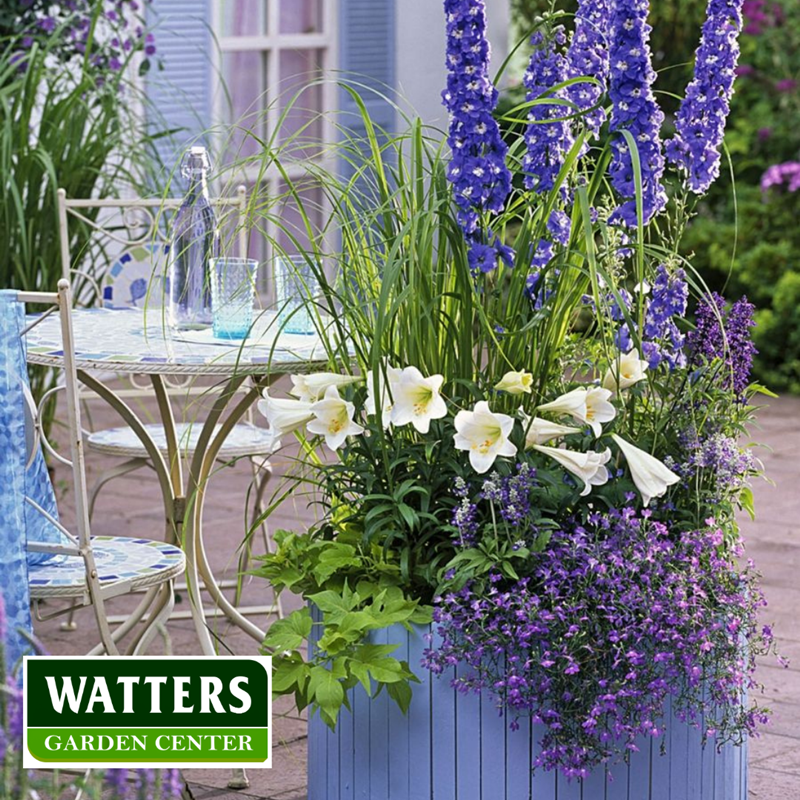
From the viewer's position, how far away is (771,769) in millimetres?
3109

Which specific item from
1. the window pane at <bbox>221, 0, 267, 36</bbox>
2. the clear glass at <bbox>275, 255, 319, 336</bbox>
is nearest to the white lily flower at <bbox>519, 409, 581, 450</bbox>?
the clear glass at <bbox>275, 255, 319, 336</bbox>

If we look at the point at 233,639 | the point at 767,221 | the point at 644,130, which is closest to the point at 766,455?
the point at 767,221

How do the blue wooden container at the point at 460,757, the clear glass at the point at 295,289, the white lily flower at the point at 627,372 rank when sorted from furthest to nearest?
1. the clear glass at the point at 295,289
2. the white lily flower at the point at 627,372
3. the blue wooden container at the point at 460,757

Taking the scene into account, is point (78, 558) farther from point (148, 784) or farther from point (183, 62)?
Result: point (183, 62)

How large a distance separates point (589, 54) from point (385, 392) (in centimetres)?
67

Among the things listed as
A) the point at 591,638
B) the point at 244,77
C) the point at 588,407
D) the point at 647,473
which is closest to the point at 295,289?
the point at 588,407

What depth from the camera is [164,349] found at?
3072 millimetres

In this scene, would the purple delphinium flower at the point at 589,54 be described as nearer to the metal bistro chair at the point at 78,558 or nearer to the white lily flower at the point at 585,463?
the white lily flower at the point at 585,463

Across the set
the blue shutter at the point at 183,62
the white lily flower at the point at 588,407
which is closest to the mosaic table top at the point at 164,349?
the white lily flower at the point at 588,407

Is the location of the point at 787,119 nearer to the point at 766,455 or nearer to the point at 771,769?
the point at 766,455

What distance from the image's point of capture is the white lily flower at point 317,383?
258 cm

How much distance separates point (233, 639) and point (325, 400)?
1.53 metres

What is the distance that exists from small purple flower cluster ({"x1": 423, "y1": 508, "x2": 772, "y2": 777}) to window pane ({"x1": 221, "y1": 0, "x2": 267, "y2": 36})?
544 cm

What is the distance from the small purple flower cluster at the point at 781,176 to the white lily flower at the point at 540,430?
18.7 ft
